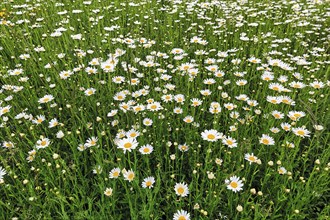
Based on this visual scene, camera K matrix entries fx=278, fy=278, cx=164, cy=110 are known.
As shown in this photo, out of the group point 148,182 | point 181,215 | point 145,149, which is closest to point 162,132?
point 145,149

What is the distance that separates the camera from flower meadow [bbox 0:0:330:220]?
1995 millimetres

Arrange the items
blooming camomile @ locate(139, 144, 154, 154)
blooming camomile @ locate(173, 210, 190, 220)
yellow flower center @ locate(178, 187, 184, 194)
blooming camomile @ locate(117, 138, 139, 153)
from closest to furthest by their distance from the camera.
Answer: blooming camomile @ locate(173, 210, 190, 220) → yellow flower center @ locate(178, 187, 184, 194) → blooming camomile @ locate(117, 138, 139, 153) → blooming camomile @ locate(139, 144, 154, 154)

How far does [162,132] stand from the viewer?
261 centimetres

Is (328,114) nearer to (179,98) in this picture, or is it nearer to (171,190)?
(179,98)

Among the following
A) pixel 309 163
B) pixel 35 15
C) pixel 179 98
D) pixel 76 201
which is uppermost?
pixel 35 15

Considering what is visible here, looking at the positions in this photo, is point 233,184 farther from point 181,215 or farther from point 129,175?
point 129,175

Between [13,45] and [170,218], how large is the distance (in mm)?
3264

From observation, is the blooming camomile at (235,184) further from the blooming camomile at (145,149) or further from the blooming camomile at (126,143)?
the blooming camomile at (126,143)

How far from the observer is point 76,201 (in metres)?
1.97

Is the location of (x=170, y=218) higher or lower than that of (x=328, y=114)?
lower

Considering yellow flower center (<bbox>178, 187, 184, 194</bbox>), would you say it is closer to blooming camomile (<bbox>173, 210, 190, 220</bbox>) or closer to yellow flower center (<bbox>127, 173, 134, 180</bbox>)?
blooming camomile (<bbox>173, 210, 190, 220</bbox>)

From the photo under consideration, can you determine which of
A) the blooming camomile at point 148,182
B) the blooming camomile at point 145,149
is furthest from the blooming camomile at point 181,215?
the blooming camomile at point 145,149

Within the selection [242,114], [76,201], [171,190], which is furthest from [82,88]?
[242,114]

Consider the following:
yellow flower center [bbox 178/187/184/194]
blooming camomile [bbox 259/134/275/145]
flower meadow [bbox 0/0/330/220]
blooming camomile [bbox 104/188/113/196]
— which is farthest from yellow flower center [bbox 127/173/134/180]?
blooming camomile [bbox 259/134/275/145]
